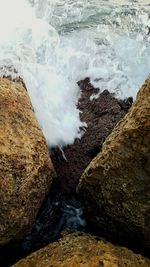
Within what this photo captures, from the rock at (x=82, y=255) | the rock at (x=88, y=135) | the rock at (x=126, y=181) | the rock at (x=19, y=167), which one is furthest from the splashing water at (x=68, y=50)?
the rock at (x=82, y=255)

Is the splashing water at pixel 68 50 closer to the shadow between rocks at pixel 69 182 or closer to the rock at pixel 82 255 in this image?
the shadow between rocks at pixel 69 182

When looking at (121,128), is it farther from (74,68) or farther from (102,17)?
(102,17)

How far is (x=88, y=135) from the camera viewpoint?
17.5 feet

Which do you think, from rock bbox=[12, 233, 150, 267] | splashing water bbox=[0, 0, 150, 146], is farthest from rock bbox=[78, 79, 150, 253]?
splashing water bbox=[0, 0, 150, 146]

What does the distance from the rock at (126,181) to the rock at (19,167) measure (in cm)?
39

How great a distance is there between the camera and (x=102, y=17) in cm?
791

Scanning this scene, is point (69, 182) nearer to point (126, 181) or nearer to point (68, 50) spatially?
point (126, 181)

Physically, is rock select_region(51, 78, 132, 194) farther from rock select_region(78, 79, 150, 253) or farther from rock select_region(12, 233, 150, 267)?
rock select_region(12, 233, 150, 267)

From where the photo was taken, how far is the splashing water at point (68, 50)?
5.68 metres

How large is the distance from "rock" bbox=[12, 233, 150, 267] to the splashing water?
4.42 feet

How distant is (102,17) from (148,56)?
150cm

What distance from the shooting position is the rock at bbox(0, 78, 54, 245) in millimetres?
4070

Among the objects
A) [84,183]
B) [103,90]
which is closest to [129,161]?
[84,183]

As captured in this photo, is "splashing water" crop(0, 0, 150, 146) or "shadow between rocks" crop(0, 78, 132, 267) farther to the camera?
"splashing water" crop(0, 0, 150, 146)
